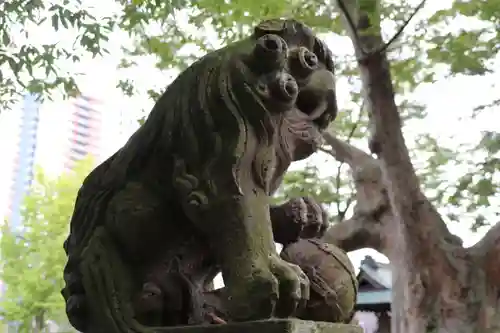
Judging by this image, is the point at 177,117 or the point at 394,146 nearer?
the point at 177,117

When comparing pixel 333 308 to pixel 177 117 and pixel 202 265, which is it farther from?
pixel 177 117

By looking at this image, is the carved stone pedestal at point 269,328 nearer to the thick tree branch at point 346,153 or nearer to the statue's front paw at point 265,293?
the statue's front paw at point 265,293

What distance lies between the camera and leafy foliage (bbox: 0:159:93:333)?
22.5 feet

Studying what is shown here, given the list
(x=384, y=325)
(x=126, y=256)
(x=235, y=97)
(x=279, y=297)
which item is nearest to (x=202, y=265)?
(x=126, y=256)

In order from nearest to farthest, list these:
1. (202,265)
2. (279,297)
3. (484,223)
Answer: (279,297) → (202,265) → (484,223)

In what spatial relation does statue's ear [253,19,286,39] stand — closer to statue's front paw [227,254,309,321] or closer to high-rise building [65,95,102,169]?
Answer: statue's front paw [227,254,309,321]

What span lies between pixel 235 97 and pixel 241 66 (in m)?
0.08

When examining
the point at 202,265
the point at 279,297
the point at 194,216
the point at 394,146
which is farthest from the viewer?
the point at 394,146

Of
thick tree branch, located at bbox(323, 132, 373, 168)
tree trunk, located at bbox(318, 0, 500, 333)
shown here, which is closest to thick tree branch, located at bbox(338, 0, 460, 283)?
tree trunk, located at bbox(318, 0, 500, 333)

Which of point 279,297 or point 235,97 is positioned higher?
point 235,97

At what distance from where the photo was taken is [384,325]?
5656 mm

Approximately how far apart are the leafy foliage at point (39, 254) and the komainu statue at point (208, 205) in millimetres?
5812

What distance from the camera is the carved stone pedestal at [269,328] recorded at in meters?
1.08

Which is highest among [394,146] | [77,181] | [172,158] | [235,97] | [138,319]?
[77,181]
